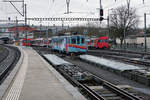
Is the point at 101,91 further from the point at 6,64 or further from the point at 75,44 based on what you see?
the point at 75,44

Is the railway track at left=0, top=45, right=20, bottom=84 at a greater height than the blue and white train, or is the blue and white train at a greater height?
the blue and white train

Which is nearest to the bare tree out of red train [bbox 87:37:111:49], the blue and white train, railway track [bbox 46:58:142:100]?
red train [bbox 87:37:111:49]

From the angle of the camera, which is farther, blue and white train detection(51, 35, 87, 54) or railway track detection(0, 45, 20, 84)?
blue and white train detection(51, 35, 87, 54)

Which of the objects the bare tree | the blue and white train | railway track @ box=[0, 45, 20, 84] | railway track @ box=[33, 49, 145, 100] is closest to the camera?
railway track @ box=[33, 49, 145, 100]

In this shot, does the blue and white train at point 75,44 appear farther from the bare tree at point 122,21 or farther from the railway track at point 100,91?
the bare tree at point 122,21

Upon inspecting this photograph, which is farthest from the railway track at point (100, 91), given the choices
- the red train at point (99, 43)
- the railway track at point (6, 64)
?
the red train at point (99, 43)

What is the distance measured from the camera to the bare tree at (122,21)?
203 ft

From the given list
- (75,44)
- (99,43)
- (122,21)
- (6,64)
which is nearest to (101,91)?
(6,64)

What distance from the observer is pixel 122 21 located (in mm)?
62406

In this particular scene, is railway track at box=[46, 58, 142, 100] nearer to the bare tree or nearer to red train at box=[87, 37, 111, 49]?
red train at box=[87, 37, 111, 49]

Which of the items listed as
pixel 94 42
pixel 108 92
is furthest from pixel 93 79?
pixel 94 42

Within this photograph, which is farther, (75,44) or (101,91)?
(75,44)

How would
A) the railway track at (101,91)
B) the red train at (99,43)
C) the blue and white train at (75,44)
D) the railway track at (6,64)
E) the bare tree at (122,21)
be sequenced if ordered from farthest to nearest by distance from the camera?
the bare tree at (122,21)
the red train at (99,43)
the blue and white train at (75,44)
the railway track at (6,64)
the railway track at (101,91)

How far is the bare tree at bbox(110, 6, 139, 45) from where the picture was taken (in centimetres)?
6194
